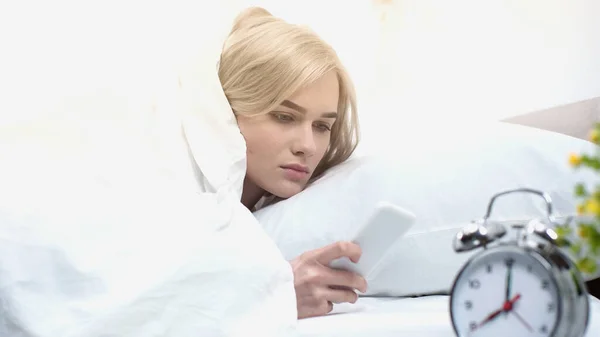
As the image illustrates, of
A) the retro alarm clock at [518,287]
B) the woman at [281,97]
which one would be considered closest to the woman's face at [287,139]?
the woman at [281,97]

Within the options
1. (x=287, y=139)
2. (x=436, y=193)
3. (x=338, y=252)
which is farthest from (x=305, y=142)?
(x=338, y=252)

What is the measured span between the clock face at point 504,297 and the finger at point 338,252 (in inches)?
9.4

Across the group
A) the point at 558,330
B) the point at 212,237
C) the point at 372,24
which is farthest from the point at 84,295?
the point at 372,24

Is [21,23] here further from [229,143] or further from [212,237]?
[212,237]

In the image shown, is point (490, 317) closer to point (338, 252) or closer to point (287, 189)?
point (338, 252)

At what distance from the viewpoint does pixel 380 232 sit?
71cm

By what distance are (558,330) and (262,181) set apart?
2.66ft

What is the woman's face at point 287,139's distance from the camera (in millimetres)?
1212

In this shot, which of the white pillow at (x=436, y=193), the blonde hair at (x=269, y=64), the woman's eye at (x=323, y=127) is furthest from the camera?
the woman's eye at (x=323, y=127)

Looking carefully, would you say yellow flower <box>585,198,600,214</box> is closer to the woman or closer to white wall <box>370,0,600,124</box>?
the woman

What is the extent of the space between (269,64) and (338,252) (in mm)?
523

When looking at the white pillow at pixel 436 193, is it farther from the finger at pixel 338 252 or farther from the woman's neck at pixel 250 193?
the woman's neck at pixel 250 193

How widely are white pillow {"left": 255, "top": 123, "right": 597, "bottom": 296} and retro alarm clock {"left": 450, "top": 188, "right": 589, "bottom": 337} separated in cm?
38

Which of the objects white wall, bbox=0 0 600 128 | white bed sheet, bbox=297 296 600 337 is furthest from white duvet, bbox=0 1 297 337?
white wall, bbox=0 0 600 128
